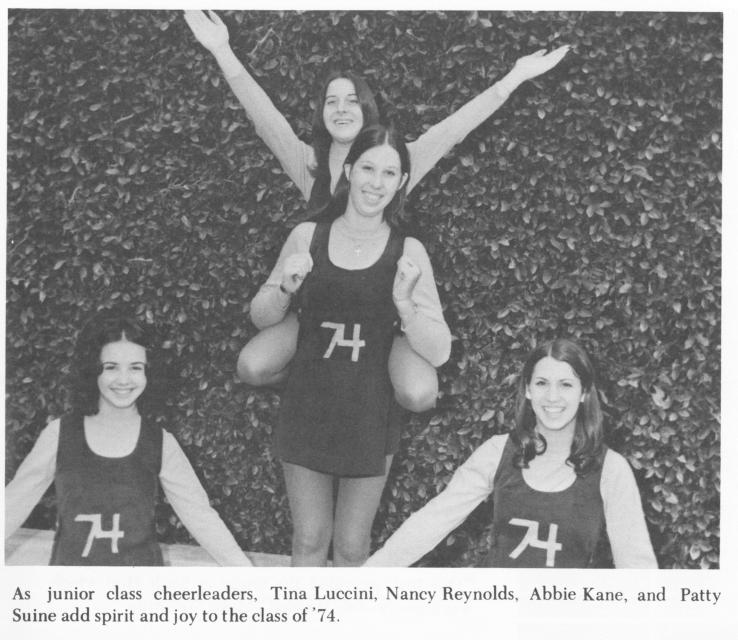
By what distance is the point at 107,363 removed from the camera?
4.37m

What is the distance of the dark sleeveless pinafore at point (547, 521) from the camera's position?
4.18 metres

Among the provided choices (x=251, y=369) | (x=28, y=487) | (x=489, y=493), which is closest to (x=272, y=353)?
(x=251, y=369)

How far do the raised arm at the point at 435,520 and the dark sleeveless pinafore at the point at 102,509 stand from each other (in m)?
0.99

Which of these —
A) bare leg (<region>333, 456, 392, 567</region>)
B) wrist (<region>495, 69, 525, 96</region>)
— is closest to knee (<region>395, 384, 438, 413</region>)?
bare leg (<region>333, 456, 392, 567</region>)

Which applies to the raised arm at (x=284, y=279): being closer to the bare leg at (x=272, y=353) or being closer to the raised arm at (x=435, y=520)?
the bare leg at (x=272, y=353)

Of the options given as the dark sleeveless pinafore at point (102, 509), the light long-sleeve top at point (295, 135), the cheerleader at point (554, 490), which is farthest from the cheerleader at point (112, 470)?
the light long-sleeve top at point (295, 135)

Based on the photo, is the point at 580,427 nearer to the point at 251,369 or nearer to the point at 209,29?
A: the point at 251,369

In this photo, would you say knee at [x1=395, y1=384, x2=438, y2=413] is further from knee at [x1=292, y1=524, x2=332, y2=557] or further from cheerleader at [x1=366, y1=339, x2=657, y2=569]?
knee at [x1=292, y1=524, x2=332, y2=557]

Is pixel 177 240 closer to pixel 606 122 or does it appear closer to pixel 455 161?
pixel 455 161

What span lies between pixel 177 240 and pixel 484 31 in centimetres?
160

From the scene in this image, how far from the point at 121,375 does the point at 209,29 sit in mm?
1537

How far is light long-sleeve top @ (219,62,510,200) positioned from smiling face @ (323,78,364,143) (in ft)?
0.51

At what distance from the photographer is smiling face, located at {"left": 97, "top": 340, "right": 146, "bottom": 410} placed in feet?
14.2

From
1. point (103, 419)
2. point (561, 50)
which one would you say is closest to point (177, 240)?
point (103, 419)
